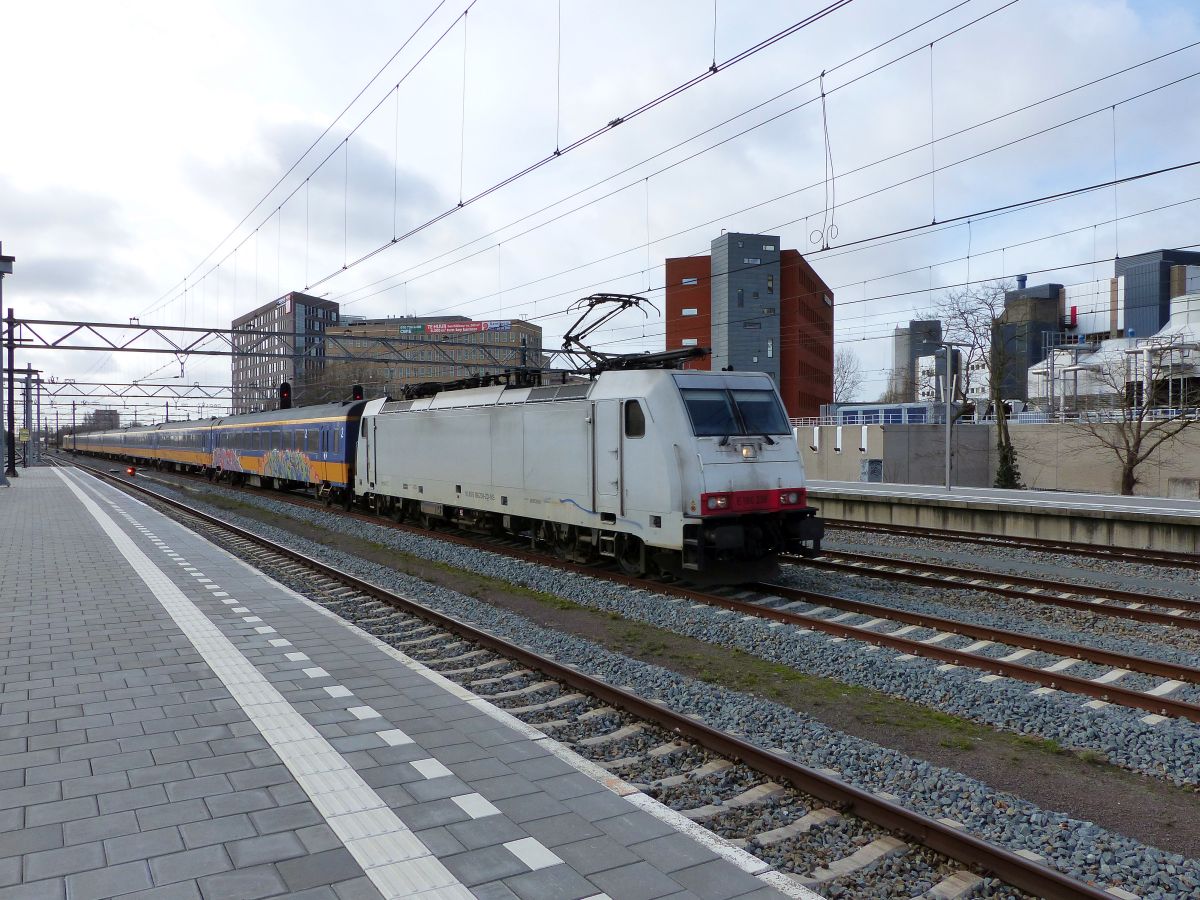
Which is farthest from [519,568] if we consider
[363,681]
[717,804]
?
[717,804]

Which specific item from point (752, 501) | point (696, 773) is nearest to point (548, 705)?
point (696, 773)

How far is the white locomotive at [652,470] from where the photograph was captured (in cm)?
1080

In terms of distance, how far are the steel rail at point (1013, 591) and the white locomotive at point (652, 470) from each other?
1183mm

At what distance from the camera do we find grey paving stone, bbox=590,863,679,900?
3.53 metres

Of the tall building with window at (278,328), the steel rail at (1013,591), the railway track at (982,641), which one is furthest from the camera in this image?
the tall building with window at (278,328)

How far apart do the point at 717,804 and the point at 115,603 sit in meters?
8.26

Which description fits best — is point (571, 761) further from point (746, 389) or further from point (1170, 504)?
point (1170, 504)

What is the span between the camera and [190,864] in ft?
12.2

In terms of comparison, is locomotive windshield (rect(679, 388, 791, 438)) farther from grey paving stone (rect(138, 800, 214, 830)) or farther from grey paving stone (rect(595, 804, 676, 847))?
grey paving stone (rect(138, 800, 214, 830))

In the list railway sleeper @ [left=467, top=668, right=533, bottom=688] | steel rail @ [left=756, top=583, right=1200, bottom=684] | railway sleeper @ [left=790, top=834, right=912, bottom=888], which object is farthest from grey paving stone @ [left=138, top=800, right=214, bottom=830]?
steel rail @ [left=756, top=583, right=1200, bottom=684]

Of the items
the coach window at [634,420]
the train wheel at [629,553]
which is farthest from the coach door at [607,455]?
the train wheel at [629,553]

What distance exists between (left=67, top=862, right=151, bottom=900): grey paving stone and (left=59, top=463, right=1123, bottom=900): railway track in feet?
8.13

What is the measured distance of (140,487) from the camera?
34656 mm

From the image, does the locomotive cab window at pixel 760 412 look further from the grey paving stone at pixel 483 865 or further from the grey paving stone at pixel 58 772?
the grey paving stone at pixel 58 772
